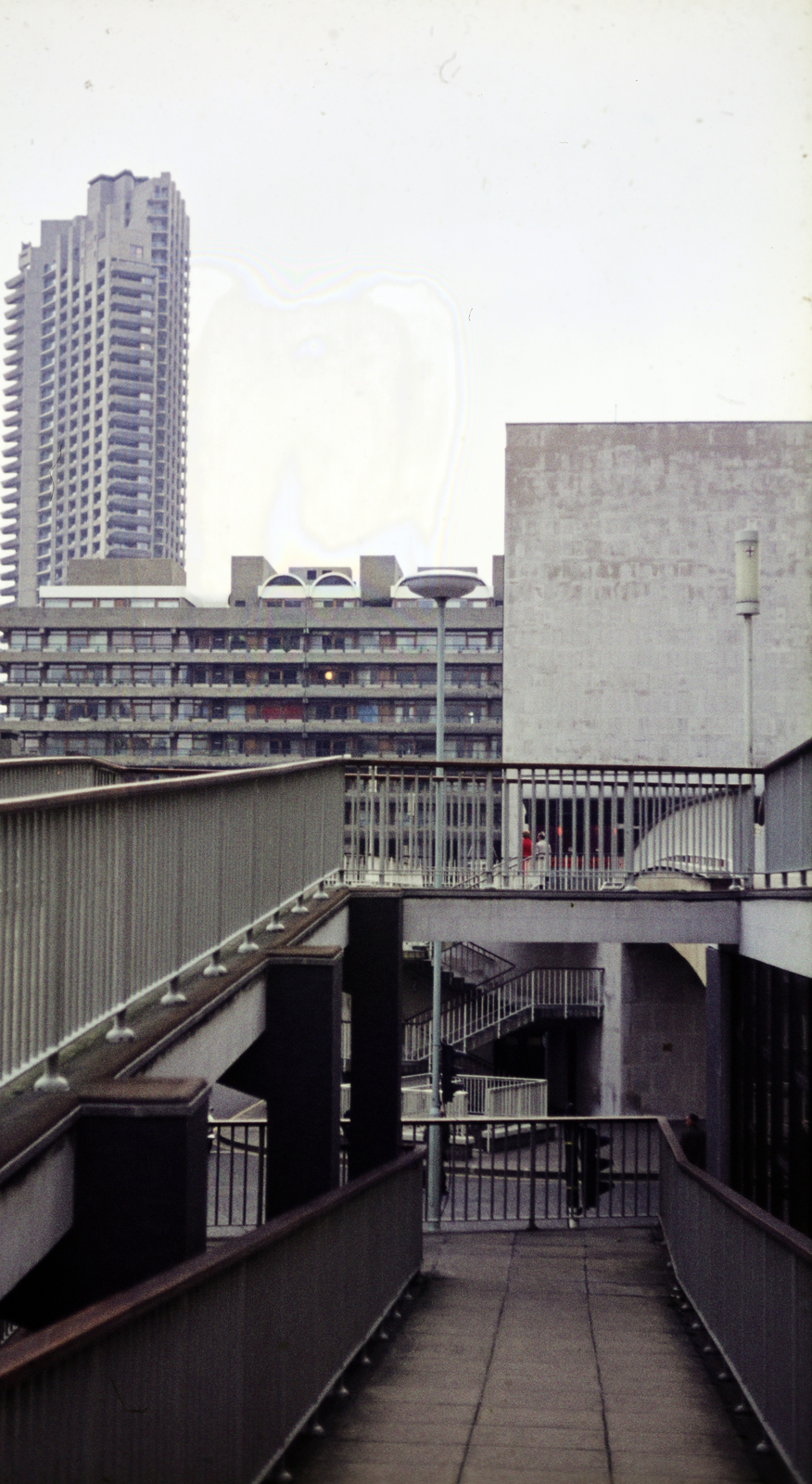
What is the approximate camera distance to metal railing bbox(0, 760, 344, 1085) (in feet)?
13.9

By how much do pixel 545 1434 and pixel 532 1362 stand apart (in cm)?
169

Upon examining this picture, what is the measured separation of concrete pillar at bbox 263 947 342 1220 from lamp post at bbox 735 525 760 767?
8.59 meters

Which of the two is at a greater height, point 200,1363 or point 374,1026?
point 374,1026

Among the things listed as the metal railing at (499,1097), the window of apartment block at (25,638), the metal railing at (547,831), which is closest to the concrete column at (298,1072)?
the metal railing at (547,831)

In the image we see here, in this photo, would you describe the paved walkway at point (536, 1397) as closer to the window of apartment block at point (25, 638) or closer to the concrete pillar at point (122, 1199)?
the concrete pillar at point (122, 1199)

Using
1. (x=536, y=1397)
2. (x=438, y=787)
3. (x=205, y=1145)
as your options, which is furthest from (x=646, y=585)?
(x=205, y=1145)

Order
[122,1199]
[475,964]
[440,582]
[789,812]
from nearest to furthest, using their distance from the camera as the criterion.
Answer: [122,1199], [789,812], [440,582], [475,964]

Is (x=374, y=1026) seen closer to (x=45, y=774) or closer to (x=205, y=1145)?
(x=45, y=774)

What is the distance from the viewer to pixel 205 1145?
186 inches

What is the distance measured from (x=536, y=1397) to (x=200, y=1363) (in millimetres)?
3360

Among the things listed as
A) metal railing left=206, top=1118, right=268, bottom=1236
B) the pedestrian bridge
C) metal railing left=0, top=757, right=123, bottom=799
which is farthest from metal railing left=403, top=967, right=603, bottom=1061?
the pedestrian bridge

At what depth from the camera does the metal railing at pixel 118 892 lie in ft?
13.9

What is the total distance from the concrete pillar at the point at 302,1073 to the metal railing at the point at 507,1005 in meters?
28.2

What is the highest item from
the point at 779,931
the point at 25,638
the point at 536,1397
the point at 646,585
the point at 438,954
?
the point at 25,638
